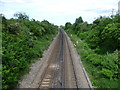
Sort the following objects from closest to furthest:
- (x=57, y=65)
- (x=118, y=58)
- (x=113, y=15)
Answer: (x=118, y=58)
(x=57, y=65)
(x=113, y=15)

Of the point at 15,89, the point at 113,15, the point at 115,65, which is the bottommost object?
the point at 15,89

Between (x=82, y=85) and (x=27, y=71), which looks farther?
(x=27, y=71)

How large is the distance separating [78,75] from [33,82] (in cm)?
476

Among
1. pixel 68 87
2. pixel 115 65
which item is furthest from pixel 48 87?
pixel 115 65

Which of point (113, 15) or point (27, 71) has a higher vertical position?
point (113, 15)

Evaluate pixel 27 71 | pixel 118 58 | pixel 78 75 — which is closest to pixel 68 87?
pixel 78 75

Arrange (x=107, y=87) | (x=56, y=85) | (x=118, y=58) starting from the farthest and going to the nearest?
(x=118, y=58) → (x=56, y=85) → (x=107, y=87)

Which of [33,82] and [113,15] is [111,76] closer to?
[33,82]

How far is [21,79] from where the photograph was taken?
540 inches

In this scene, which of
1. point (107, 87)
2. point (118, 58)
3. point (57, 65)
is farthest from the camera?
point (57, 65)

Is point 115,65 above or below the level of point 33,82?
above

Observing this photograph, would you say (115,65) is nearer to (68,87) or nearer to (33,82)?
(68,87)

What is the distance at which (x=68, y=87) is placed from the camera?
12.2 meters

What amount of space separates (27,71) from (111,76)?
8637 mm
